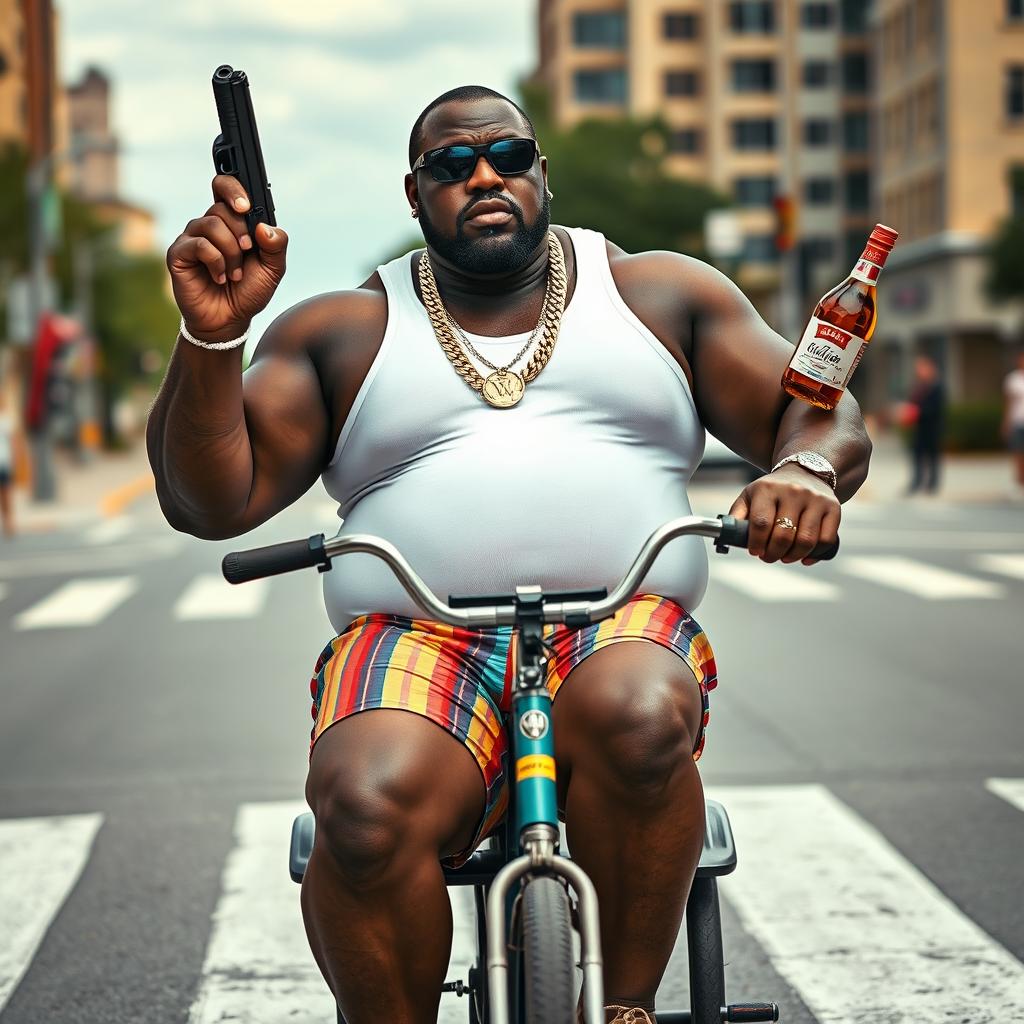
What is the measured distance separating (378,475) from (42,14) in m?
84.7

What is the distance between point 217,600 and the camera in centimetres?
1376

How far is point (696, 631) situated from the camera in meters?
3.15

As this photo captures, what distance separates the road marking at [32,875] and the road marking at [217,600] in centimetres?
633

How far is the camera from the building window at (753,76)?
265 ft

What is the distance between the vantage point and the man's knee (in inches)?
112

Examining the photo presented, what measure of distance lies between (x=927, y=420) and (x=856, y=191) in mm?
55733

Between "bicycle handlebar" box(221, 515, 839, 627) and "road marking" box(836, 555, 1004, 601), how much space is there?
10438mm

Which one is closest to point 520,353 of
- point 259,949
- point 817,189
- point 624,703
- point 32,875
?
point 624,703

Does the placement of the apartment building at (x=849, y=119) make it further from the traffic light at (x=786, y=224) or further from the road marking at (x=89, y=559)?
the road marking at (x=89, y=559)

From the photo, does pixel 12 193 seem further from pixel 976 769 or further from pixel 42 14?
pixel 976 769

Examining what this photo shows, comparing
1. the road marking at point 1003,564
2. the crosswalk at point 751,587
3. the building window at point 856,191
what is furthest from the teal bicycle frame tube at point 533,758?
the building window at point 856,191

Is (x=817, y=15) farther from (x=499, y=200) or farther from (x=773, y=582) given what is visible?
(x=499, y=200)

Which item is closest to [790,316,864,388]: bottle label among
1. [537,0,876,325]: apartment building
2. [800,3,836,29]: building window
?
[537,0,876,325]: apartment building

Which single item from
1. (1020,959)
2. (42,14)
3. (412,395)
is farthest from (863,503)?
(42,14)
